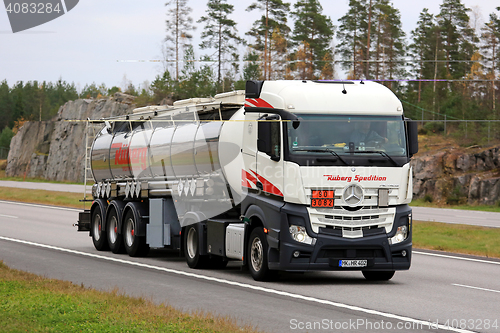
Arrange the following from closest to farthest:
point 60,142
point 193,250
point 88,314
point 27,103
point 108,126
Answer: point 88,314 → point 193,250 → point 108,126 → point 60,142 → point 27,103

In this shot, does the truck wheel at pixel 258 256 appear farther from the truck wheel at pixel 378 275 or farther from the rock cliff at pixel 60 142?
the rock cliff at pixel 60 142

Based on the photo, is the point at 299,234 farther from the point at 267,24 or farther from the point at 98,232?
the point at 267,24

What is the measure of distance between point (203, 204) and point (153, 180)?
8.99ft

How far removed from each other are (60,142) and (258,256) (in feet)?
218

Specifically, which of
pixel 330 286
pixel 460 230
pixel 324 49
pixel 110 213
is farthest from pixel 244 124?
pixel 324 49

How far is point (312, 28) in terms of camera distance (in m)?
65.9

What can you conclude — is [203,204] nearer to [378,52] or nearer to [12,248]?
[12,248]

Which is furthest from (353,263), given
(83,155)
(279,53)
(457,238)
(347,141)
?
(279,53)

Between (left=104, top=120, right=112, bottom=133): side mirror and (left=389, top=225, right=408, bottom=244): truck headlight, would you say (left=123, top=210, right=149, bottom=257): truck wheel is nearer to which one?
(left=104, top=120, right=112, bottom=133): side mirror

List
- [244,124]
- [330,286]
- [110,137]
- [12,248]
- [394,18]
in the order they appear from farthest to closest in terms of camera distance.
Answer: [394,18], [110,137], [12,248], [244,124], [330,286]

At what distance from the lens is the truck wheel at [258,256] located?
1267 cm

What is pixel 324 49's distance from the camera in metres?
65.2

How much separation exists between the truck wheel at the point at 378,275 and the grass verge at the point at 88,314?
5198 millimetres

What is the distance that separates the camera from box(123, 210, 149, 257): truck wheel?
17.7m
